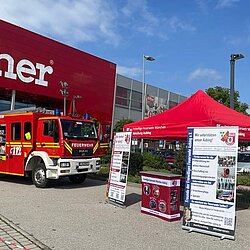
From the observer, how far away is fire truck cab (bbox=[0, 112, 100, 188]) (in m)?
12.2

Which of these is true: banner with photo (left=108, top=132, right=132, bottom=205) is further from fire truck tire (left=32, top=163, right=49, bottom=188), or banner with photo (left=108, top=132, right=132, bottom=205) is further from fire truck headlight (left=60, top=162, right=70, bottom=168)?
fire truck tire (left=32, top=163, right=49, bottom=188)

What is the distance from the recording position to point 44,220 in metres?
7.36

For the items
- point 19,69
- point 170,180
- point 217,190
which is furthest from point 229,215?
point 19,69

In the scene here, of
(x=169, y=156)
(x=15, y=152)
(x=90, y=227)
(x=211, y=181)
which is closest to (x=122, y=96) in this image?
(x=169, y=156)

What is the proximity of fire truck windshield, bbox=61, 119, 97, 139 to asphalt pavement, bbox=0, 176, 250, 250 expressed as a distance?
2.59 m

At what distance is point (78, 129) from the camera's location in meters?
12.9

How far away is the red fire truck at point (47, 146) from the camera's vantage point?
39.9 feet

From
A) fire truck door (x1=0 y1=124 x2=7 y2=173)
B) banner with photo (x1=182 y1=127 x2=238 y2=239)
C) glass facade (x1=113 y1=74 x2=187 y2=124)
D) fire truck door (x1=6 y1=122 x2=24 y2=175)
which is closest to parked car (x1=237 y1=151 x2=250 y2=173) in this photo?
fire truck door (x1=6 y1=122 x2=24 y2=175)

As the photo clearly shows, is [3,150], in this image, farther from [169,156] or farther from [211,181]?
[169,156]

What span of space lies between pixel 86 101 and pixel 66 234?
85.2 ft

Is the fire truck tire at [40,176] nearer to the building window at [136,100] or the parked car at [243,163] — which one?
the parked car at [243,163]

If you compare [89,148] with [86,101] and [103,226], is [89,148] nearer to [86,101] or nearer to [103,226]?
[103,226]

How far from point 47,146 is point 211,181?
731 cm

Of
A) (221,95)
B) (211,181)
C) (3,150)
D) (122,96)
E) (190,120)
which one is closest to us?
(211,181)
